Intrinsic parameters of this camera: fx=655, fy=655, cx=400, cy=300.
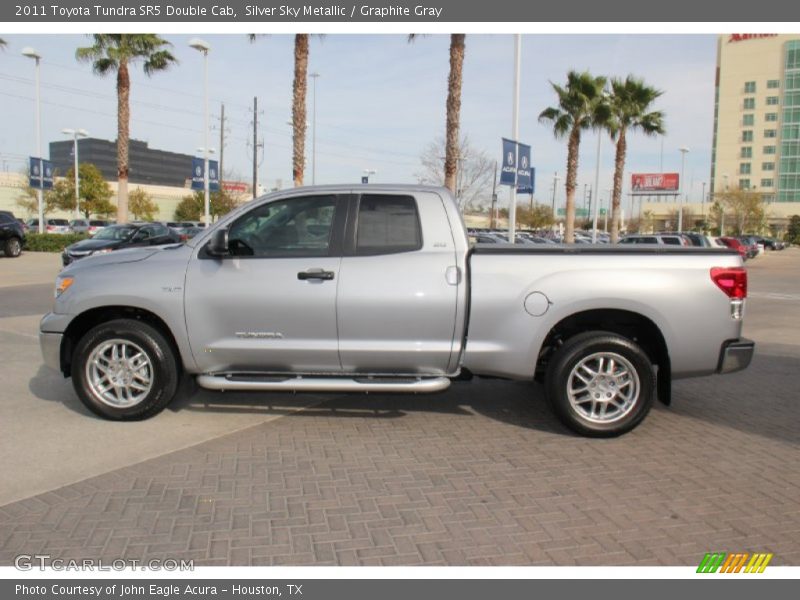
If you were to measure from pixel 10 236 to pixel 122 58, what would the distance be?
8.68 metres

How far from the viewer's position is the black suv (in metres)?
25.8

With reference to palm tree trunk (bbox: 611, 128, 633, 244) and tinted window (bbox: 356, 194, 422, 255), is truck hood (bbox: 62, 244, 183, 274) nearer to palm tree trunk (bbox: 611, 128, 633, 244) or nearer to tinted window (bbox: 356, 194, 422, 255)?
tinted window (bbox: 356, 194, 422, 255)

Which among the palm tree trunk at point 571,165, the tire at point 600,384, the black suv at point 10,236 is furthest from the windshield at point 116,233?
the palm tree trunk at point 571,165

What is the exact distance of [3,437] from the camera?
5.20 meters

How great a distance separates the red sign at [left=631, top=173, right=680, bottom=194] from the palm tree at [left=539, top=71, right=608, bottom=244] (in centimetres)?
3850

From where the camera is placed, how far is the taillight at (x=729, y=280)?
5.05 metres

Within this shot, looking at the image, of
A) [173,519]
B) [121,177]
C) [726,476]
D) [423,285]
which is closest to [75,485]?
[173,519]

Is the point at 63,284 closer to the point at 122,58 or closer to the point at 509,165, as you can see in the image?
the point at 509,165

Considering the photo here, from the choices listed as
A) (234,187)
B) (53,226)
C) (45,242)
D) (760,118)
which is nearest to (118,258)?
(45,242)

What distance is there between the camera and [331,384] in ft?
17.0

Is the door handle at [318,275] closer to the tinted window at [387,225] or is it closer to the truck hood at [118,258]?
the tinted window at [387,225]

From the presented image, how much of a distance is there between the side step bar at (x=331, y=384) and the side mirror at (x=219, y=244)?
1023 millimetres

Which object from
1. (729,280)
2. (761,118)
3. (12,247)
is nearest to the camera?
(729,280)
